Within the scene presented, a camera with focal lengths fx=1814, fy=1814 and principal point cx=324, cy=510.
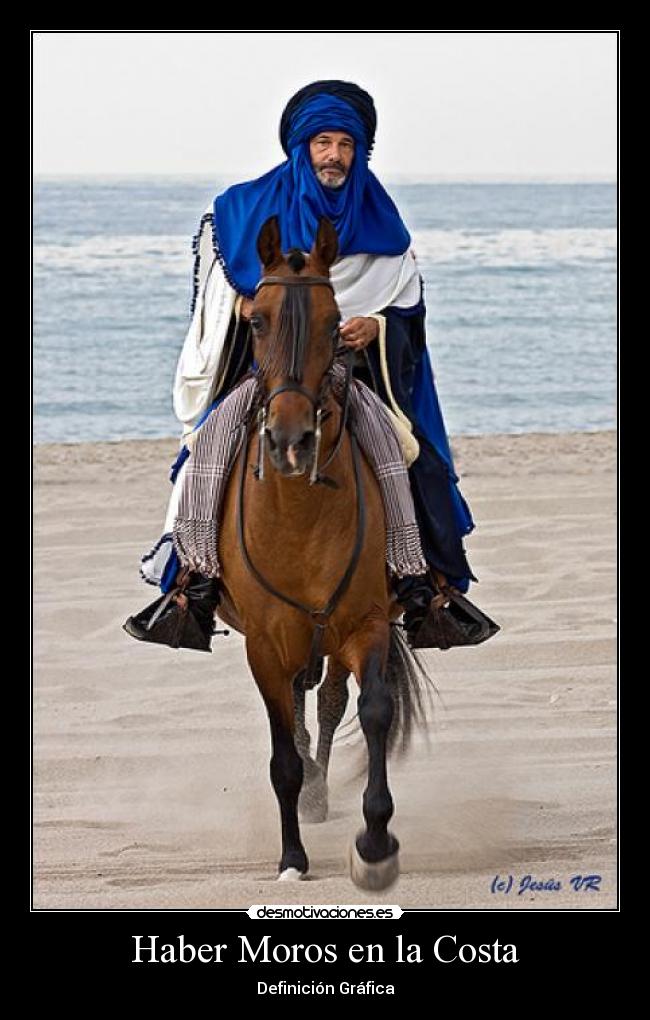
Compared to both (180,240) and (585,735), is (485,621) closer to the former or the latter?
(585,735)

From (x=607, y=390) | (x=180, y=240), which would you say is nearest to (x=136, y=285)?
(x=180, y=240)

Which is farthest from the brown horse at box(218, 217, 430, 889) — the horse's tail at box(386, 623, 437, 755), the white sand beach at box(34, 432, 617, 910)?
the horse's tail at box(386, 623, 437, 755)

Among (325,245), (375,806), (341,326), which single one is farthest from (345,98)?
(375,806)

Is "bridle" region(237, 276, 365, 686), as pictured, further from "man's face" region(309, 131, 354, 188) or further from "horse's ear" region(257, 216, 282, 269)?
"man's face" region(309, 131, 354, 188)

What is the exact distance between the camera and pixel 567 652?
905 cm

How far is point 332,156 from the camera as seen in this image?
6.16 m

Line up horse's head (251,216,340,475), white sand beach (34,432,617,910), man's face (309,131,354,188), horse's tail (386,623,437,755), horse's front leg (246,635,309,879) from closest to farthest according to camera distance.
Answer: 1. horse's head (251,216,340,475)
2. horse's front leg (246,635,309,879)
3. white sand beach (34,432,617,910)
4. man's face (309,131,354,188)
5. horse's tail (386,623,437,755)

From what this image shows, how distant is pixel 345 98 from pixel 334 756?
9.63ft

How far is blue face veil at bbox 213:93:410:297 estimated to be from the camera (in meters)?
6.21

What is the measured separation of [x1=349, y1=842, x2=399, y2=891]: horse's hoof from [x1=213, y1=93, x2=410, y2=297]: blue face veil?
1989mm

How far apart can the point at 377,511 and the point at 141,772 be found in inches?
82.7

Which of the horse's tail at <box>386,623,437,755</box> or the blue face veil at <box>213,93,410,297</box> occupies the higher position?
the blue face veil at <box>213,93,410,297</box>

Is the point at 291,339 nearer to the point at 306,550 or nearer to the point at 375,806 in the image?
the point at 306,550

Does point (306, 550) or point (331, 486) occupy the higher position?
point (331, 486)
